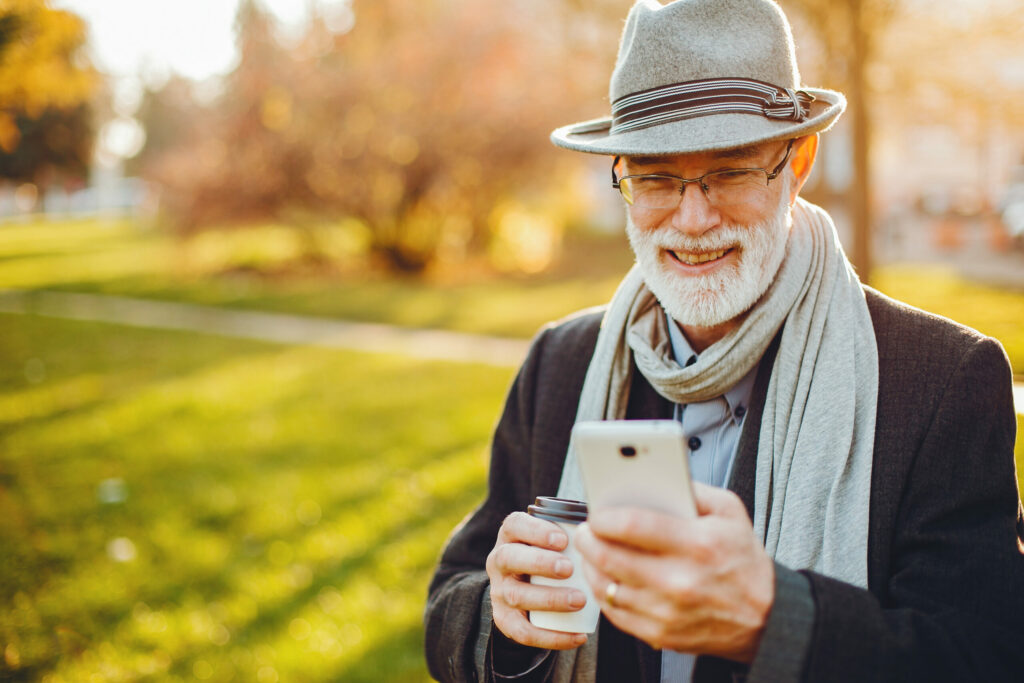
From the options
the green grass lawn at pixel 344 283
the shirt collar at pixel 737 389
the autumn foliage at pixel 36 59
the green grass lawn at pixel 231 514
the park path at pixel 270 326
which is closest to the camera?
the shirt collar at pixel 737 389

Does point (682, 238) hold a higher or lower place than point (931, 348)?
higher

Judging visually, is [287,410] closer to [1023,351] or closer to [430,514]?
[430,514]

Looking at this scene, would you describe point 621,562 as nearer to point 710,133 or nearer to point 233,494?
point 710,133

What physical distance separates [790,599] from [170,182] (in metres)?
16.7

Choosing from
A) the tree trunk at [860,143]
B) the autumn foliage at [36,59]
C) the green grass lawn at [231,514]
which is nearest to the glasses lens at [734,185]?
the green grass lawn at [231,514]

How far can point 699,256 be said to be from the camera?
190cm

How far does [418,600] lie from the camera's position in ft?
12.7

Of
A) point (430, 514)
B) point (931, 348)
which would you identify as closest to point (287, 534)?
point (430, 514)

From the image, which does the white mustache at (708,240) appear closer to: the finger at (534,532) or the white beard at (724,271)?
the white beard at (724,271)

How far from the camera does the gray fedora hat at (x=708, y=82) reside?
1757mm

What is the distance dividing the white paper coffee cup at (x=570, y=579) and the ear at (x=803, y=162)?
1.05 meters

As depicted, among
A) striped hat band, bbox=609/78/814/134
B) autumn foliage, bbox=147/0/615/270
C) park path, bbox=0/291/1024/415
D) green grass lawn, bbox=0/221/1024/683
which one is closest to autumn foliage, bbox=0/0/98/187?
green grass lawn, bbox=0/221/1024/683

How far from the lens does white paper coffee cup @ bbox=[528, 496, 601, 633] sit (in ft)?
4.65

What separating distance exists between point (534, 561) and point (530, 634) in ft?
0.69
